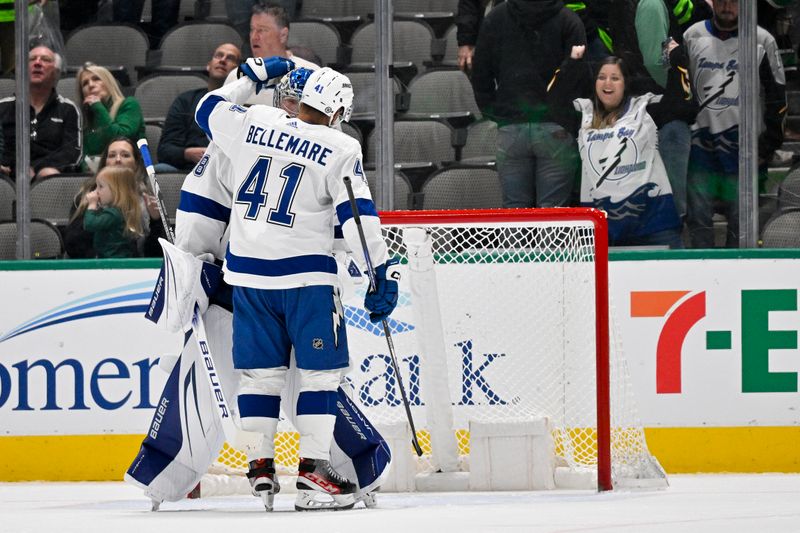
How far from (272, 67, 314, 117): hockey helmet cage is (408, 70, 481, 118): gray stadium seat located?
147 centimetres

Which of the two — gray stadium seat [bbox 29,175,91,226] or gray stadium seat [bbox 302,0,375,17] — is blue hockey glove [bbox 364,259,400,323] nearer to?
gray stadium seat [bbox 302,0,375,17]

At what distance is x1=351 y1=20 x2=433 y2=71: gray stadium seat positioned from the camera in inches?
230

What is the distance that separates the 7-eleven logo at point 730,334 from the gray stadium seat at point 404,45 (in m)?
1.28

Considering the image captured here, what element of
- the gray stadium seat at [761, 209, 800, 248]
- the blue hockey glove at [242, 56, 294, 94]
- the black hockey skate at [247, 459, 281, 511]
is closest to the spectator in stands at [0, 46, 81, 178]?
the blue hockey glove at [242, 56, 294, 94]

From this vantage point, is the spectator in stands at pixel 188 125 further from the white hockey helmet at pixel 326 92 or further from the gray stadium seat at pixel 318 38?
the white hockey helmet at pixel 326 92

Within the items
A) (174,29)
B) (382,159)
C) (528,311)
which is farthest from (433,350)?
(174,29)

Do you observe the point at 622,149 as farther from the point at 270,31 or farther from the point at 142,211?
the point at 142,211

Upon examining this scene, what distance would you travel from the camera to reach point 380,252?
416 centimetres

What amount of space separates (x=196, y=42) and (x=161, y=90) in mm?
246

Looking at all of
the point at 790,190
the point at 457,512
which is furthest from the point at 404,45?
the point at 457,512

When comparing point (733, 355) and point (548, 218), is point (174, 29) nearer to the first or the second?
point (548, 218)

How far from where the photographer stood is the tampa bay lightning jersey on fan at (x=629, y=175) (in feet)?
18.9

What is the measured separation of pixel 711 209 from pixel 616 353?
3.09 ft

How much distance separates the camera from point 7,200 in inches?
234
